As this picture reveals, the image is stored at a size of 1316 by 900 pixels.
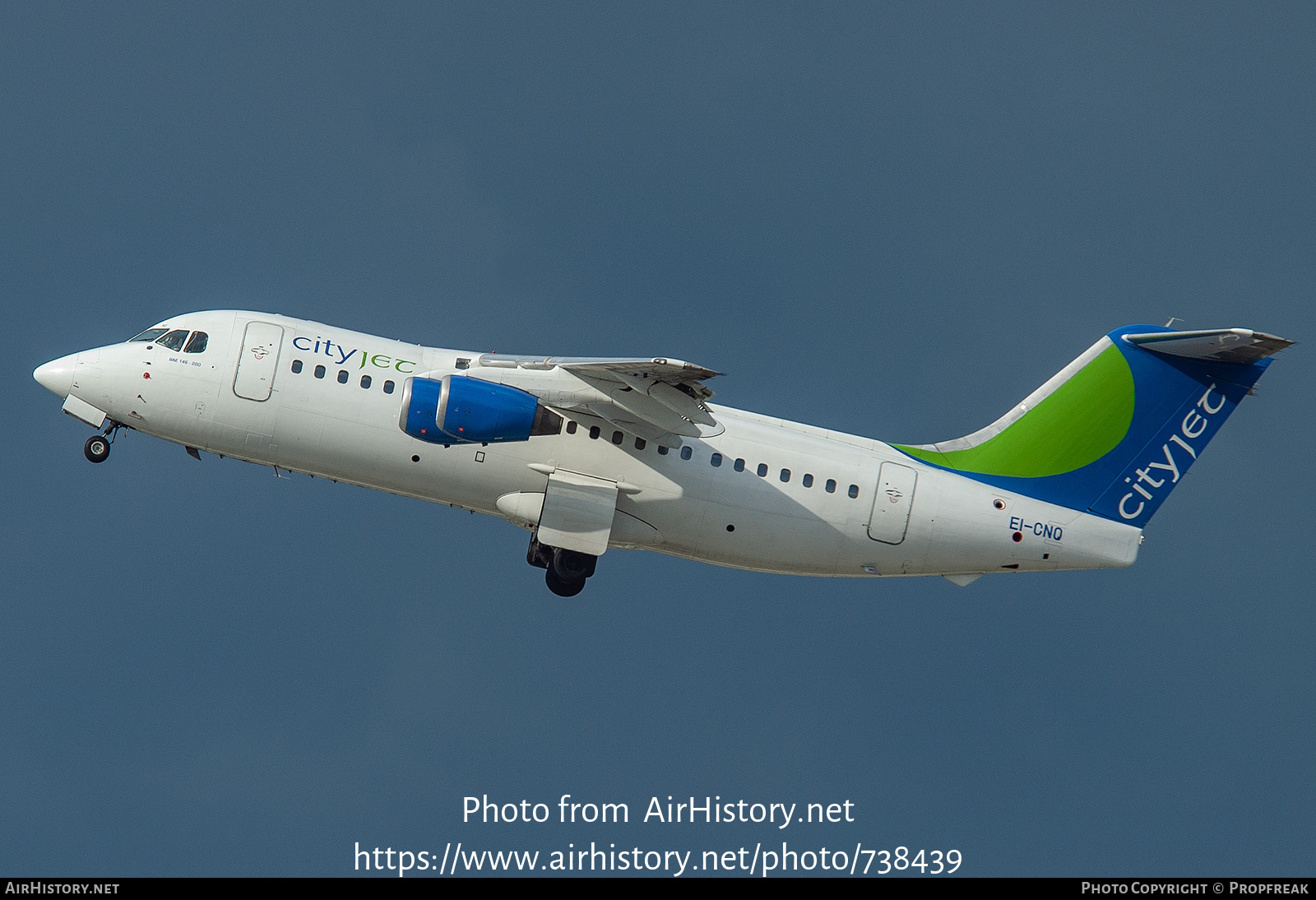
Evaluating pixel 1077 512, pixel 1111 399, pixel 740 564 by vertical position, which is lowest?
pixel 740 564

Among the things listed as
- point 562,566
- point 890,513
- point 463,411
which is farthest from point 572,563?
point 890,513

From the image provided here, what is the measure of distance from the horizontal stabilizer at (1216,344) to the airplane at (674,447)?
0.04 meters

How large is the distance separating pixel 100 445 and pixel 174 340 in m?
2.29

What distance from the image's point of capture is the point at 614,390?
75.0 ft

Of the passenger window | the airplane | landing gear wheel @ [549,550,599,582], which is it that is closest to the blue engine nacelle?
the airplane

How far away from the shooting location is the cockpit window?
78.9 feet

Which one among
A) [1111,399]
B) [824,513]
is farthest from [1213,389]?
[824,513]

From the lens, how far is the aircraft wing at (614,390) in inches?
880

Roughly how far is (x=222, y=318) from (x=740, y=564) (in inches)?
384

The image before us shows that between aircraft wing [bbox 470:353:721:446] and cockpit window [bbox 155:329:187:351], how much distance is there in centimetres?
497

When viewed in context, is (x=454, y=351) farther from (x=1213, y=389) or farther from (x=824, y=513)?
(x=1213, y=389)

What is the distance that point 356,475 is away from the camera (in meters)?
24.0

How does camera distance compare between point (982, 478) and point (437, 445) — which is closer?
point (437, 445)

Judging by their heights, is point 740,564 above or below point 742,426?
below
